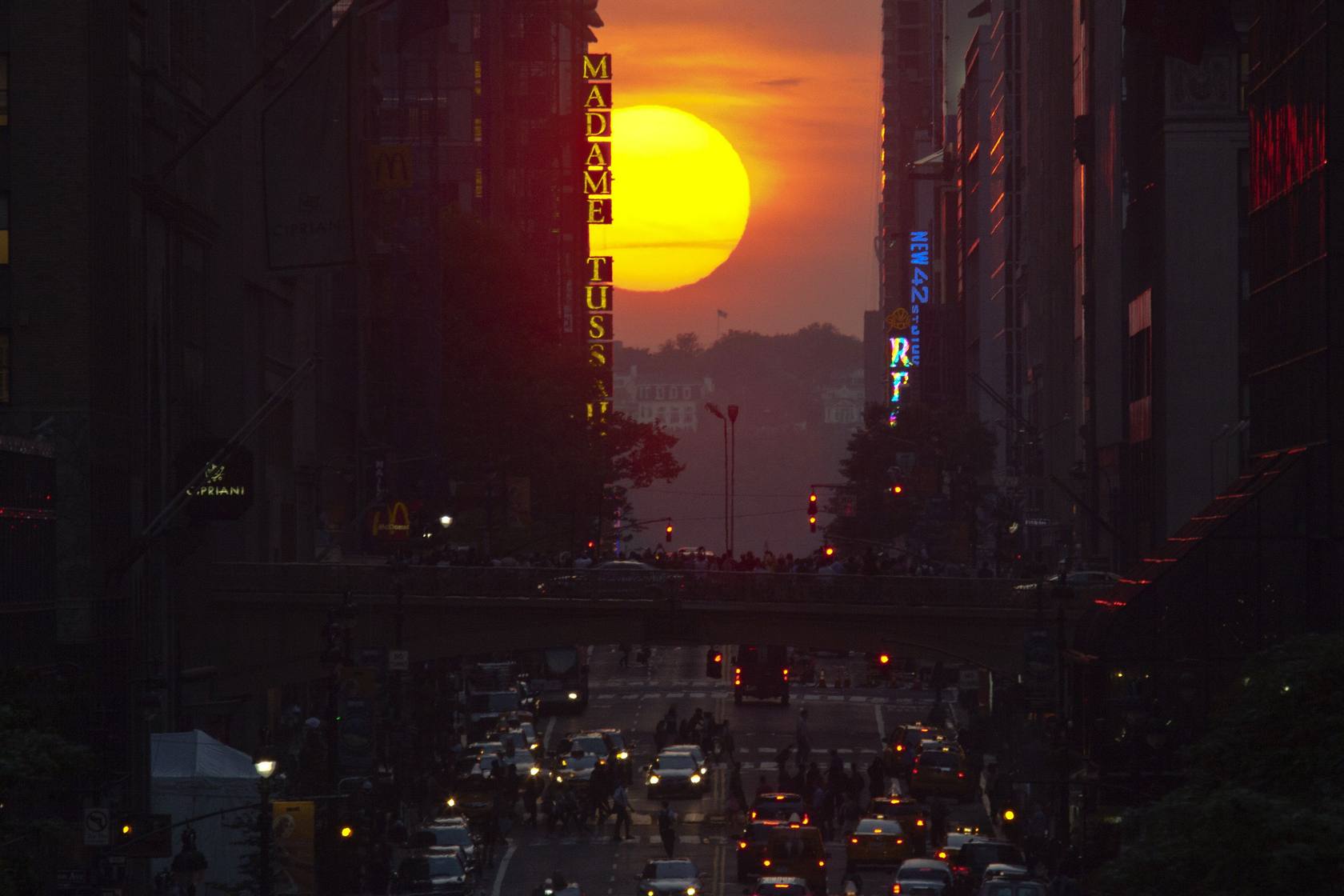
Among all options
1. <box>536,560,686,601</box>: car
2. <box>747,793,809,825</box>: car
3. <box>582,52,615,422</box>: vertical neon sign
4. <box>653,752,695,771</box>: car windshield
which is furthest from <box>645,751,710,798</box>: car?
<box>582,52,615,422</box>: vertical neon sign

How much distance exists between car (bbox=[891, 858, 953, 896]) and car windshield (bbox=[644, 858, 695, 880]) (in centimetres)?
461

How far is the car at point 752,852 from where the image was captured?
6094 cm

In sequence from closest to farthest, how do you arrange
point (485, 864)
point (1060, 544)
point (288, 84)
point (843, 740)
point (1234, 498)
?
1. point (288, 84)
2. point (1234, 498)
3. point (485, 864)
4. point (843, 740)
5. point (1060, 544)

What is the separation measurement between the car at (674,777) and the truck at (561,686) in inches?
1017

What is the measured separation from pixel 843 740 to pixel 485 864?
36.4m

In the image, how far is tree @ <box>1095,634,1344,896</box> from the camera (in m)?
27.7

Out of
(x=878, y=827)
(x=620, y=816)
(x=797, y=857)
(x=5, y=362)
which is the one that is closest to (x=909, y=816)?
(x=878, y=827)

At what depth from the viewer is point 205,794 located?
50.9 m

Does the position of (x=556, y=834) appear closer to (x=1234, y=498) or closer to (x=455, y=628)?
(x=455, y=628)

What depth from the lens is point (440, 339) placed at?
11544 cm

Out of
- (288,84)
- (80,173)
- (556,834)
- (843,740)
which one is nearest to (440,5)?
(288,84)

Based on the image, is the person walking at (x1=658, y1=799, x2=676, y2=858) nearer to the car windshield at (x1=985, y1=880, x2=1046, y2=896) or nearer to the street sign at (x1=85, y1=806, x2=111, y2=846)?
the car windshield at (x1=985, y1=880, x2=1046, y2=896)

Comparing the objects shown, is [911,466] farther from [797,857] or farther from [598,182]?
[797,857]

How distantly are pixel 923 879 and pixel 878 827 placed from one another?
A: 460 inches
